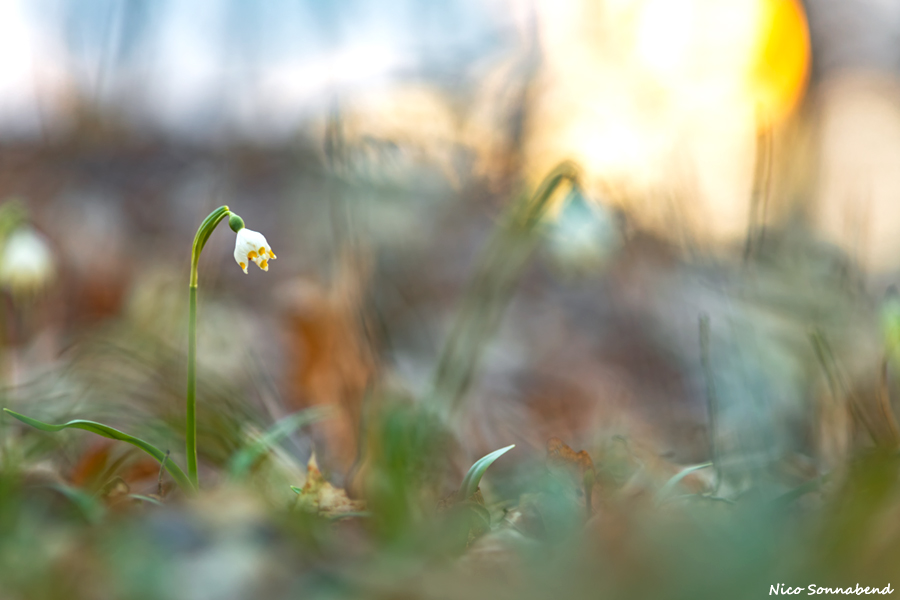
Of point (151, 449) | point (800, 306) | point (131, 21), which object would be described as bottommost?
point (800, 306)

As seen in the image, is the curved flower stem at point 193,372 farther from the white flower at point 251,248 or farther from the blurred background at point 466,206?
the blurred background at point 466,206

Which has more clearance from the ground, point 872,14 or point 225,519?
point 872,14

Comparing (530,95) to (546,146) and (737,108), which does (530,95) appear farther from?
(737,108)

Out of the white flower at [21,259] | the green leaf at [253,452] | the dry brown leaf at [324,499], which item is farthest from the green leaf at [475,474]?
the white flower at [21,259]

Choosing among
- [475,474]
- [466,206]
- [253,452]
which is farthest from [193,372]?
[466,206]

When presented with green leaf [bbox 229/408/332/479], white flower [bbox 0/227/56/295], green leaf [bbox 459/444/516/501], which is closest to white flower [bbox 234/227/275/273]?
green leaf [bbox 229/408/332/479]

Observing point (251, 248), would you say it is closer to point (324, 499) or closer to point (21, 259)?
point (324, 499)

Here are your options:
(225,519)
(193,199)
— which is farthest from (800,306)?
(193,199)
